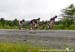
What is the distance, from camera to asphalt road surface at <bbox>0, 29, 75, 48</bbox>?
512 cm

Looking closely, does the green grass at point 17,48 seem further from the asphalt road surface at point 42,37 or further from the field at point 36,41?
the asphalt road surface at point 42,37

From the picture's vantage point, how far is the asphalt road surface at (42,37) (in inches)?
201

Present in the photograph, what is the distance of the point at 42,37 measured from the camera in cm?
530

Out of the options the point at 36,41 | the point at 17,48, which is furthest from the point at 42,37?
the point at 17,48

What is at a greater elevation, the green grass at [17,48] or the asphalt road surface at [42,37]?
the asphalt road surface at [42,37]

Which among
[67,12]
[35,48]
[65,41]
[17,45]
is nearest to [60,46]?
[65,41]

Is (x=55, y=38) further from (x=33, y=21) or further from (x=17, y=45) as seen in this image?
(x=33, y=21)

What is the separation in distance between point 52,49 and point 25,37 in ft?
1.96

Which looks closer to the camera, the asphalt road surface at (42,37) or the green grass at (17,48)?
the asphalt road surface at (42,37)

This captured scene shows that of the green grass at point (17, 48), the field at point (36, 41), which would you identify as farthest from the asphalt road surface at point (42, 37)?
the green grass at point (17, 48)

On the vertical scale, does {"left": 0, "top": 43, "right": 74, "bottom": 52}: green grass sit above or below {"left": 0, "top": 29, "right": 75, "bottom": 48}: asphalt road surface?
below

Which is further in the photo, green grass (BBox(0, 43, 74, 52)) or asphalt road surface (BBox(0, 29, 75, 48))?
green grass (BBox(0, 43, 74, 52))

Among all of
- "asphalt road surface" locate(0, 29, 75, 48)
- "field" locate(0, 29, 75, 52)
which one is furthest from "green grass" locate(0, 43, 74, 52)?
"asphalt road surface" locate(0, 29, 75, 48)

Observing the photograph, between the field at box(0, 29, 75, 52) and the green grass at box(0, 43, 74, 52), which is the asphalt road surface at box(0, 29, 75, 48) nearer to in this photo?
the field at box(0, 29, 75, 52)
